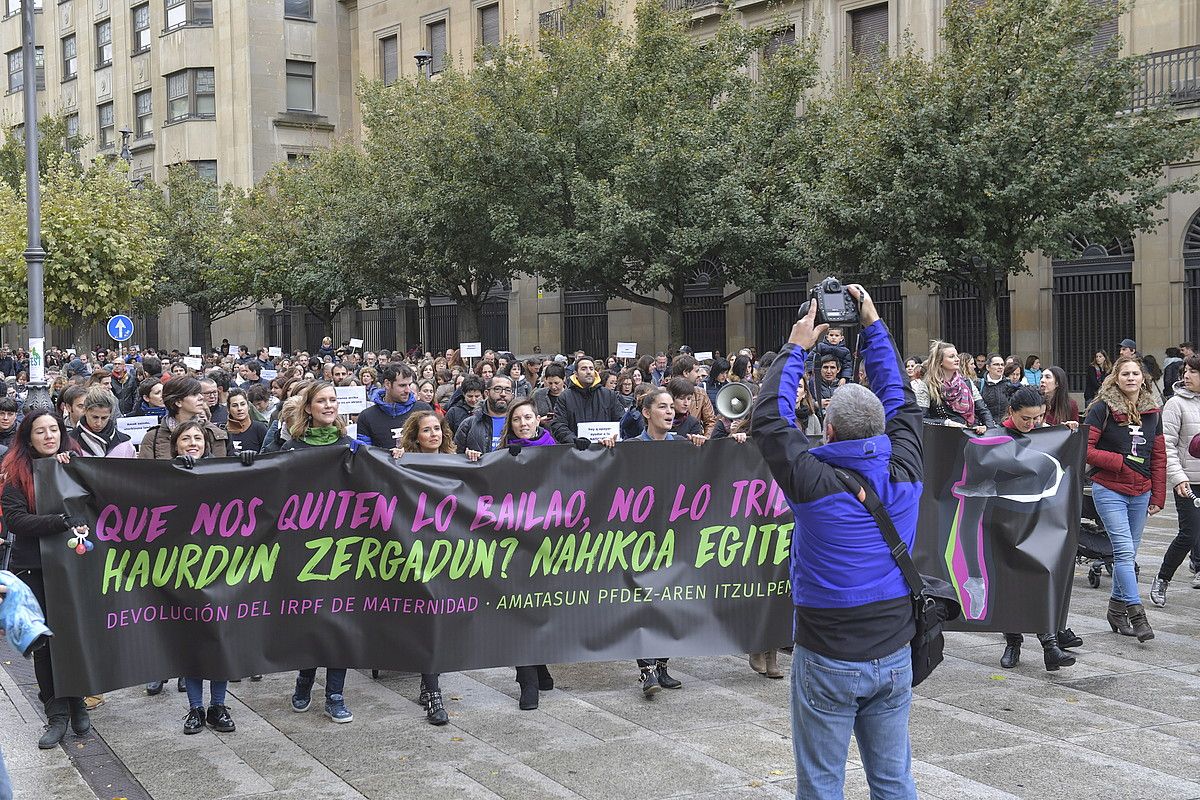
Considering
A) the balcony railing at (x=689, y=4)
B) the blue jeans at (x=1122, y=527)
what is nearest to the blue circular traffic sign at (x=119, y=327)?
the balcony railing at (x=689, y=4)

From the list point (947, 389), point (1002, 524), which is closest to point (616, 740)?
point (1002, 524)

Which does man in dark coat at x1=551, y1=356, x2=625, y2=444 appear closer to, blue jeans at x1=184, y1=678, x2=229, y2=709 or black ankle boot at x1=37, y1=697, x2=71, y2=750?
blue jeans at x1=184, y1=678, x2=229, y2=709

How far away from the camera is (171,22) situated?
5312 cm

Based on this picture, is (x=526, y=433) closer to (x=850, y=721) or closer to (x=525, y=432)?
(x=525, y=432)

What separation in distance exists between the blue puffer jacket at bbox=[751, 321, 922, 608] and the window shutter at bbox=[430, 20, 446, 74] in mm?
38969

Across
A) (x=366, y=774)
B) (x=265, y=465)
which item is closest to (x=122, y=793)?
(x=366, y=774)

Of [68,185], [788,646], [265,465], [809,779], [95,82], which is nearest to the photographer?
[809,779]

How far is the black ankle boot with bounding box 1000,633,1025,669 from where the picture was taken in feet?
27.2

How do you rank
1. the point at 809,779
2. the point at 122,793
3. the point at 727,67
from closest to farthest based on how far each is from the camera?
1. the point at 809,779
2. the point at 122,793
3. the point at 727,67

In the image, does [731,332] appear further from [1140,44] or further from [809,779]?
[809,779]

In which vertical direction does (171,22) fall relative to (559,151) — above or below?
above

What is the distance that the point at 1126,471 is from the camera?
886 cm

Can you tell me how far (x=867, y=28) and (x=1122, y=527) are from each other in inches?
929

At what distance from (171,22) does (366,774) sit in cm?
5206
